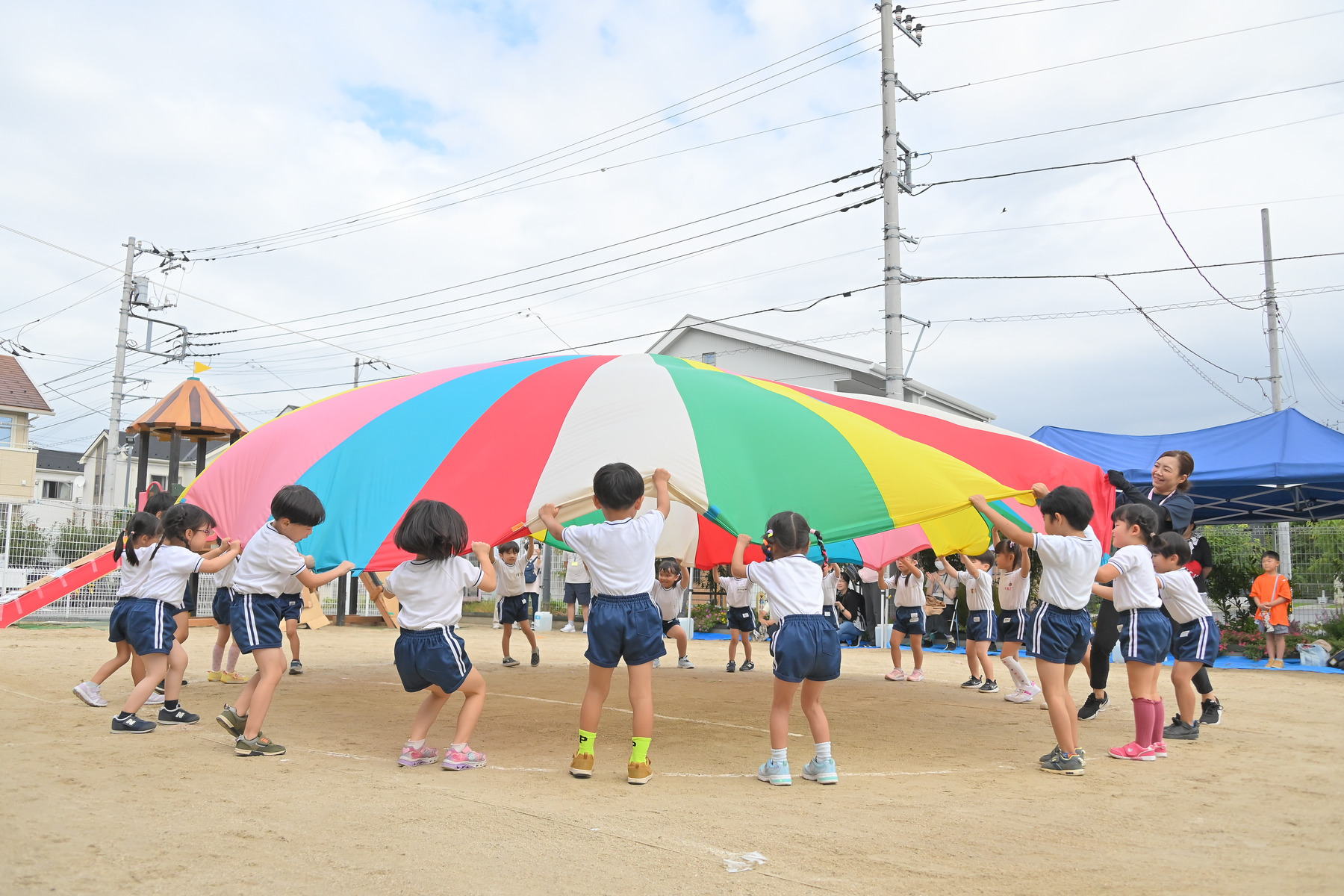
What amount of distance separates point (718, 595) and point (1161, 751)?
462 inches

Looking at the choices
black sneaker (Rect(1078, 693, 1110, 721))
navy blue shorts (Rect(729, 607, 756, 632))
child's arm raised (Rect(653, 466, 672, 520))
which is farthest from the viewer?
navy blue shorts (Rect(729, 607, 756, 632))

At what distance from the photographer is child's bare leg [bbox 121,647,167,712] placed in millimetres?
4855

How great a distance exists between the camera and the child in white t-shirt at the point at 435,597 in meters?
3.97

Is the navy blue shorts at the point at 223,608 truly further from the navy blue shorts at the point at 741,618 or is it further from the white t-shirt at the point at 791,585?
the navy blue shorts at the point at 741,618

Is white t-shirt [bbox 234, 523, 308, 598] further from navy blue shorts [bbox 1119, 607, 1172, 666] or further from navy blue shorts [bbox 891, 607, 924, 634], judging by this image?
navy blue shorts [bbox 891, 607, 924, 634]

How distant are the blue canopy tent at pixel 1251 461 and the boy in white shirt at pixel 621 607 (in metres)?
6.13

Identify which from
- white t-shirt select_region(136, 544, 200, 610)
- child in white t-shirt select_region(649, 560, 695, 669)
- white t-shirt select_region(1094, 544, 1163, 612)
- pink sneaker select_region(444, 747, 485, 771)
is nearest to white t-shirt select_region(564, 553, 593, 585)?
child in white t-shirt select_region(649, 560, 695, 669)

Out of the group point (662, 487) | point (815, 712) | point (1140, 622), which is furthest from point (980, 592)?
point (662, 487)

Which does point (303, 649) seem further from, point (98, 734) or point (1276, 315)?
point (1276, 315)

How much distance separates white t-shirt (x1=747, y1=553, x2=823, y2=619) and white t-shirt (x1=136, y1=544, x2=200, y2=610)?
3.12m

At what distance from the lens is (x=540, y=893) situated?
252 cm

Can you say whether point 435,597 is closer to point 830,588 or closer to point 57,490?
point 830,588

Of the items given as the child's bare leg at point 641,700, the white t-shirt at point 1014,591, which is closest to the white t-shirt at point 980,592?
the white t-shirt at point 1014,591

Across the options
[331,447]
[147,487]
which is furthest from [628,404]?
[147,487]
